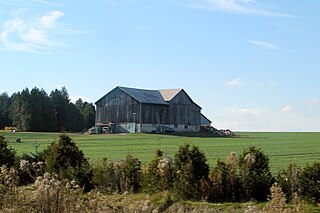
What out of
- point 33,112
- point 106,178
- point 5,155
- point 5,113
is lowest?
point 106,178

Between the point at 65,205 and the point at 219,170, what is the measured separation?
7.21m

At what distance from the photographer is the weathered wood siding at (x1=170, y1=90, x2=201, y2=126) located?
104m

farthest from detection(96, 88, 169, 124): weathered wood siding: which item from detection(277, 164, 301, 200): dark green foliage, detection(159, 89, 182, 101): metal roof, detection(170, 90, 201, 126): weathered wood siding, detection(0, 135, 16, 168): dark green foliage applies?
detection(277, 164, 301, 200): dark green foliage

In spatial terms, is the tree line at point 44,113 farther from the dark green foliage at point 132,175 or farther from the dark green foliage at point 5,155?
the dark green foliage at point 132,175

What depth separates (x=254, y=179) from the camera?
50.6 ft

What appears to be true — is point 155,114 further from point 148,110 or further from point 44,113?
point 44,113

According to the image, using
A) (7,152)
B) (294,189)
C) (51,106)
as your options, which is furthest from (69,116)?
(294,189)

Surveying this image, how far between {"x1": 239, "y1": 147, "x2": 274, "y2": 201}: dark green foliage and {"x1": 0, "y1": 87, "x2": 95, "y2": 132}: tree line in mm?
99694

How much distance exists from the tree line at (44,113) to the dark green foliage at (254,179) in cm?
9969

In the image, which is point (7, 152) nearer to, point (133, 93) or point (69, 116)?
point (133, 93)

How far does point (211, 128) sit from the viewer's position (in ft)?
353

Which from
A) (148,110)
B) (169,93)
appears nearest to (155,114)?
(148,110)

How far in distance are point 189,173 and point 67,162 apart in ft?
16.8

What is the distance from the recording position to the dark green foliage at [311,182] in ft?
46.8
